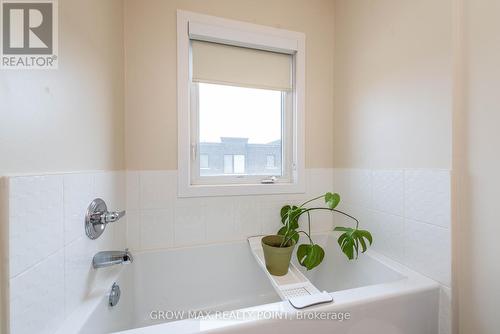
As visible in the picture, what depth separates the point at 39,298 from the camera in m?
0.62

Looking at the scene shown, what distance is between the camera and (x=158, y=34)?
138 centimetres

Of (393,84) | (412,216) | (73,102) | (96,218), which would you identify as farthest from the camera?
(393,84)

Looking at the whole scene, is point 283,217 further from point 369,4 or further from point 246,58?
point 369,4

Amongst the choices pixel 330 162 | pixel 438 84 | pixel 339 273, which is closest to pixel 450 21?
pixel 438 84

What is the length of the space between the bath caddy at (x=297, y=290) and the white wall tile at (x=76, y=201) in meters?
0.84

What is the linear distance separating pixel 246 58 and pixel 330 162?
1002 mm

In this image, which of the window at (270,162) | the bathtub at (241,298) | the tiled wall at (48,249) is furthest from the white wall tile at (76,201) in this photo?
the window at (270,162)

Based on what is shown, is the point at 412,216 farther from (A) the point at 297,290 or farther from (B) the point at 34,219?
(B) the point at 34,219

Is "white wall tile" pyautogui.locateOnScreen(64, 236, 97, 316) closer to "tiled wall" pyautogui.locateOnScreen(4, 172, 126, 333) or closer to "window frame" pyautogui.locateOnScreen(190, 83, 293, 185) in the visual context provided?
"tiled wall" pyautogui.locateOnScreen(4, 172, 126, 333)

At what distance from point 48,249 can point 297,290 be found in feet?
3.08

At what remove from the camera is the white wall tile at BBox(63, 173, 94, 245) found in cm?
76

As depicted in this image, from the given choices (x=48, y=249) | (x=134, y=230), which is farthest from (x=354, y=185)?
(x=48, y=249)

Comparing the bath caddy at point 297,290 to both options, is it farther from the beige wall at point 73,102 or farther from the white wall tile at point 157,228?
the beige wall at point 73,102

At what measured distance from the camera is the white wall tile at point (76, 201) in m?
0.76
